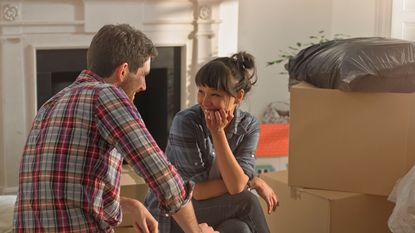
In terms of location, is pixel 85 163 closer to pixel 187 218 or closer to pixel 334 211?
pixel 187 218

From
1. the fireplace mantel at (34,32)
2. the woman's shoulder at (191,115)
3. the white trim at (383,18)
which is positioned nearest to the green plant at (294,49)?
the white trim at (383,18)

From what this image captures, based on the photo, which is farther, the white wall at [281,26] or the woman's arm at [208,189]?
the white wall at [281,26]

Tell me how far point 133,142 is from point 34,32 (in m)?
2.57

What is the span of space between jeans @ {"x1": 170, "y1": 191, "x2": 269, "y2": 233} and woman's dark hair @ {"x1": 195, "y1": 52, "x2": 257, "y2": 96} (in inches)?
12.2

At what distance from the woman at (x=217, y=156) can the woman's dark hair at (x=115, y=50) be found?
1.36 ft

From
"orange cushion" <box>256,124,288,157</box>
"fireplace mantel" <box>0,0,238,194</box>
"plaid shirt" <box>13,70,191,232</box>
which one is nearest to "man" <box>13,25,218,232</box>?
"plaid shirt" <box>13,70,191,232</box>

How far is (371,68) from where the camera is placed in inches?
82.1

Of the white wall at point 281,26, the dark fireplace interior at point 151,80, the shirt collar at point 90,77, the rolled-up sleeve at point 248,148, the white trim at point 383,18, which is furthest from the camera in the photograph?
the white trim at point 383,18

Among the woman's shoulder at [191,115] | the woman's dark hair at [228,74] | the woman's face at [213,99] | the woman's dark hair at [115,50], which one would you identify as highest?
the woman's dark hair at [115,50]

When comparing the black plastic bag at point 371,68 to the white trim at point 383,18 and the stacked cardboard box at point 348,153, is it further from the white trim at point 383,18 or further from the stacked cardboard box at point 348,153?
the white trim at point 383,18

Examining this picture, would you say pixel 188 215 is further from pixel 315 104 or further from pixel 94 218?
pixel 315 104

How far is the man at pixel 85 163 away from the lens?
1.44 m

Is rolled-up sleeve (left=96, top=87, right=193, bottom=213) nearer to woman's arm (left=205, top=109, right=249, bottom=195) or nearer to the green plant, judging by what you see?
woman's arm (left=205, top=109, right=249, bottom=195)

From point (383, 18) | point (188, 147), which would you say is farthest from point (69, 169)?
point (383, 18)
